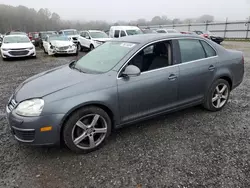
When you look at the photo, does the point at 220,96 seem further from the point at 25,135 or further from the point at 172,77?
the point at 25,135

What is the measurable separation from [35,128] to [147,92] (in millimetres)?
1552

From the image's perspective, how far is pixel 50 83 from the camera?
261 cm

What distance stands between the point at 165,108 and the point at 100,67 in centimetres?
122

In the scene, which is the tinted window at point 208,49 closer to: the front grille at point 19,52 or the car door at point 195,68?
the car door at point 195,68

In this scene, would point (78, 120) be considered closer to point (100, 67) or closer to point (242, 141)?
point (100, 67)

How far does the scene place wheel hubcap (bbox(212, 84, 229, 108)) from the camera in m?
3.66

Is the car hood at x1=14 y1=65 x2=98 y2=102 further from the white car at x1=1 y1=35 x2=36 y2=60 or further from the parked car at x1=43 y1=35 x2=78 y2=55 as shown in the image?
the parked car at x1=43 y1=35 x2=78 y2=55

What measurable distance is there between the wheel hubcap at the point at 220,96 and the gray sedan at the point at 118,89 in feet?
0.06

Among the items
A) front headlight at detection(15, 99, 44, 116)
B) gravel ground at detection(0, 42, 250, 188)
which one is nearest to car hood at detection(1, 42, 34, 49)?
gravel ground at detection(0, 42, 250, 188)

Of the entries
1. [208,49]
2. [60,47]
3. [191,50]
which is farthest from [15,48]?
[208,49]

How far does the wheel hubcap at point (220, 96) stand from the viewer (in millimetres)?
3656

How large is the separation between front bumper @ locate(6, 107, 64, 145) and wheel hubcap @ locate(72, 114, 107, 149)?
24 centimetres

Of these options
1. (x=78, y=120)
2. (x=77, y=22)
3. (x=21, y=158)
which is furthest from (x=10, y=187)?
(x=77, y=22)

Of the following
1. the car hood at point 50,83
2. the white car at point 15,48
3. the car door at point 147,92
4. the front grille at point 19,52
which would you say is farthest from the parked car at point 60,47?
the car door at point 147,92
